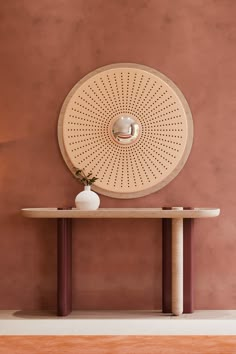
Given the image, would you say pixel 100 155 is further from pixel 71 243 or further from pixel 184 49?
pixel 184 49

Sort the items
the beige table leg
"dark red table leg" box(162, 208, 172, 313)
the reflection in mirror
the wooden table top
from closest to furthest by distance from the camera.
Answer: the wooden table top < the beige table leg < "dark red table leg" box(162, 208, 172, 313) < the reflection in mirror

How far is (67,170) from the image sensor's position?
3.19m

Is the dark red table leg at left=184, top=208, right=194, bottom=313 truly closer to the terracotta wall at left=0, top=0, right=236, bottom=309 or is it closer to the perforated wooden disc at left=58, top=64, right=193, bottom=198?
the terracotta wall at left=0, top=0, right=236, bottom=309

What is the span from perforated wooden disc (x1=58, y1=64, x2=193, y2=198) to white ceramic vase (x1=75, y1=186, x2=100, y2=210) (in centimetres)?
25

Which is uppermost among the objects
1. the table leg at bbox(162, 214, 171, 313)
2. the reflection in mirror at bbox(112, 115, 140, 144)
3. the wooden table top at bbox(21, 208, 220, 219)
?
the reflection in mirror at bbox(112, 115, 140, 144)

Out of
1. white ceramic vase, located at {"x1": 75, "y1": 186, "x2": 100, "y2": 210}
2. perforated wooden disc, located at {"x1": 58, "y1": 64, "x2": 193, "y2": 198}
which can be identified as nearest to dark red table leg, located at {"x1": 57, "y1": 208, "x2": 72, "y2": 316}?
white ceramic vase, located at {"x1": 75, "y1": 186, "x2": 100, "y2": 210}

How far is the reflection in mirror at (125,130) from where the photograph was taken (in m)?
3.12

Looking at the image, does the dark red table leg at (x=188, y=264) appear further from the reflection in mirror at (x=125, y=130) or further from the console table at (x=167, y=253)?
the reflection in mirror at (x=125, y=130)

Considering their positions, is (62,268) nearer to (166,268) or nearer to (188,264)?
(166,268)

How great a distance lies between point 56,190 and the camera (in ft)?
10.4

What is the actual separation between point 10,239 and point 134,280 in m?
0.89

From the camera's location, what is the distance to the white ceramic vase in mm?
2859

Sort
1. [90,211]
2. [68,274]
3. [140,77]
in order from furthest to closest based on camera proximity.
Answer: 1. [140,77]
2. [68,274]
3. [90,211]

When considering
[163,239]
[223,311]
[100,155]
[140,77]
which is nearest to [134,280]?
[163,239]
